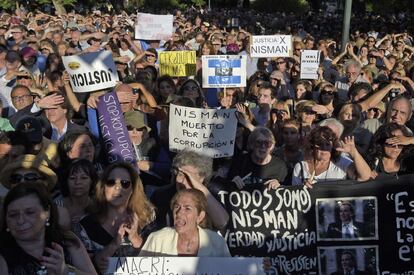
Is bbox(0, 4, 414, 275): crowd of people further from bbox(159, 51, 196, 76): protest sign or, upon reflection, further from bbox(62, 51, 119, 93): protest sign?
bbox(159, 51, 196, 76): protest sign

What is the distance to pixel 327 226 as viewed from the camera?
15.8 feet

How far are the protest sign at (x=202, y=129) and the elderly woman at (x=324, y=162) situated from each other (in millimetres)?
867

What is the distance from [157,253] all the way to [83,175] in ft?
2.98

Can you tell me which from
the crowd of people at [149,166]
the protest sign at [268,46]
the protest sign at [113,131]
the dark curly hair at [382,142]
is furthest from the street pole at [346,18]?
the dark curly hair at [382,142]

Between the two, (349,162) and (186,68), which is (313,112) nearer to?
(349,162)

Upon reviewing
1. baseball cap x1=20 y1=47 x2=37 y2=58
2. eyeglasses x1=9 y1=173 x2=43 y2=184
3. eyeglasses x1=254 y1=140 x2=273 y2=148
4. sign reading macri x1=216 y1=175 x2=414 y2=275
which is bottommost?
sign reading macri x1=216 y1=175 x2=414 y2=275

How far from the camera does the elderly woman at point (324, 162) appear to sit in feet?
17.6

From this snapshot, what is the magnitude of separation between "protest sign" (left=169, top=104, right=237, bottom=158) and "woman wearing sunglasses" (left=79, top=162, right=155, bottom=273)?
1.63 meters

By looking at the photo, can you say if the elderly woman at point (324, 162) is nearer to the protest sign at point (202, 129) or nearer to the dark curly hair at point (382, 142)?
the dark curly hair at point (382, 142)

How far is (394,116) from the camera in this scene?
21.2ft

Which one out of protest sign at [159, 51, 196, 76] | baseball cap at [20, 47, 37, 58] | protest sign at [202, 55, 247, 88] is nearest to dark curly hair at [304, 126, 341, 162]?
protest sign at [202, 55, 247, 88]

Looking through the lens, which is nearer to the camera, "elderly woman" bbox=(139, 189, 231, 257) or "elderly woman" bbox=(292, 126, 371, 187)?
"elderly woman" bbox=(139, 189, 231, 257)

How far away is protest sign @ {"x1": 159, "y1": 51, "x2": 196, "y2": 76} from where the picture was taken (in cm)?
1029

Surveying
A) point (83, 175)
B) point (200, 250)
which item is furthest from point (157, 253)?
point (83, 175)
